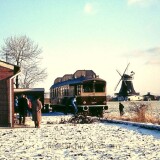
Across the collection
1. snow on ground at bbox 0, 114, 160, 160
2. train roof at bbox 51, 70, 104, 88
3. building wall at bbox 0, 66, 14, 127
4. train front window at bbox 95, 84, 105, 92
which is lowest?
snow on ground at bbox 0, 114, 160, 160

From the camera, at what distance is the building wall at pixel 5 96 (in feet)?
62.8

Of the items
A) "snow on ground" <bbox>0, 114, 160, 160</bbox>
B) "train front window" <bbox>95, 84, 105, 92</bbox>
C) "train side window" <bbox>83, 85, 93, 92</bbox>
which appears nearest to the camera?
"snow on ground" <bbox>0, 114, 160, 160</bbox>

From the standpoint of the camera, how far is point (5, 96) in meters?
19.2

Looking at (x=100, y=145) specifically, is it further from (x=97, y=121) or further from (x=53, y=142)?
(x=97, y=121)

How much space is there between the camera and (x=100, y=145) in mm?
11633

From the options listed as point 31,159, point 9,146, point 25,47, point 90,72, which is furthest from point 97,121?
point 25,47

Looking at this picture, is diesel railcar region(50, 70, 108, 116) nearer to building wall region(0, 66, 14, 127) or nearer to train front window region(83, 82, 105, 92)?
train front window region(83, 82, 105, 92)

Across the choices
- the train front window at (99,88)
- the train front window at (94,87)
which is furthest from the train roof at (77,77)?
the train front window at (99,88)

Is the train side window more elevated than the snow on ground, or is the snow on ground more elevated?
the train side window

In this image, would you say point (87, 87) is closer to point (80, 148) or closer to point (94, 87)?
point (94, 87)

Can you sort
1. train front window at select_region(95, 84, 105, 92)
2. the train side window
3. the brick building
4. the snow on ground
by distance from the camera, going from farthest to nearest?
train front window at select_region(95, 84, 105, 92), the train side window, the brick building, the snow on ground

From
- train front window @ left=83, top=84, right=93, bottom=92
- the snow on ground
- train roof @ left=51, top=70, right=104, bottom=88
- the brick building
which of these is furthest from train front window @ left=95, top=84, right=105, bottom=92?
the snow on ground

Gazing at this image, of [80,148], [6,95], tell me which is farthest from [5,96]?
[80,148]

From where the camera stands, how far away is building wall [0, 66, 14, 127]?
62.8 feet
